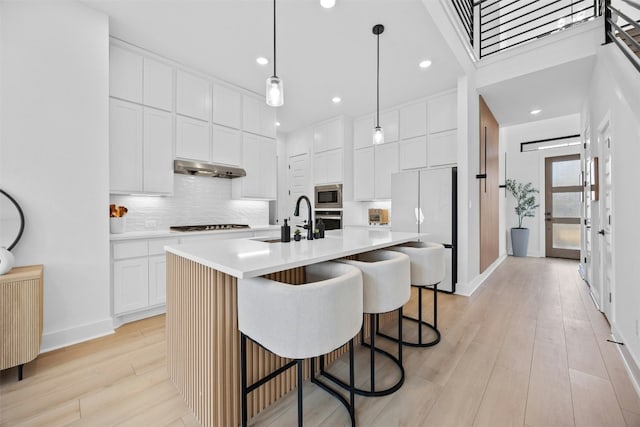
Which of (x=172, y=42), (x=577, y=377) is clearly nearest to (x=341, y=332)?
(x=577, y=377)

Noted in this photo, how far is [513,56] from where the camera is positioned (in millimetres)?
3367

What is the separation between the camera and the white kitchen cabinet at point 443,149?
3854mm

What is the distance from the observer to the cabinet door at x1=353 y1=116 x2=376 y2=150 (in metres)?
4.86

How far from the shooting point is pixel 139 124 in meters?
2.89

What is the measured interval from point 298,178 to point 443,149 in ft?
9.63

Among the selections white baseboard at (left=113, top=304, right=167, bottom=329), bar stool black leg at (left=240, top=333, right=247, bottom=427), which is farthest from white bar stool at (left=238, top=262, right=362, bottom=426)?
white baseboard at (left=113, top=304, right=167, bottom=329)

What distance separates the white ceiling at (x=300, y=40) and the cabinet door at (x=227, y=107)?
0.56 ft

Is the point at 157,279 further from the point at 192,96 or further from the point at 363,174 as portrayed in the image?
the point at 363,174

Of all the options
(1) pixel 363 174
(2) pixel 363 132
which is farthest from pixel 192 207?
(2) pixel 363 132

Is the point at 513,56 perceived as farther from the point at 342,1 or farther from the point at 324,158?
the point at 324,158

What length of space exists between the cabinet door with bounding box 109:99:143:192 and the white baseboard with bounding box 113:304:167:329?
1.29 m

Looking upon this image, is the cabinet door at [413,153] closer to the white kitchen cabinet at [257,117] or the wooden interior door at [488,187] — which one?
the wooden interior door at [488,187]

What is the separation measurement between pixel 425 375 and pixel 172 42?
3.84m

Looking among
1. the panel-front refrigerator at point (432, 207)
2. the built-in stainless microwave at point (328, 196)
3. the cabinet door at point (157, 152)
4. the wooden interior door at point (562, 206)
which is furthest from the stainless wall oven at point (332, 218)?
the wooden interior door at point (562, 206)
